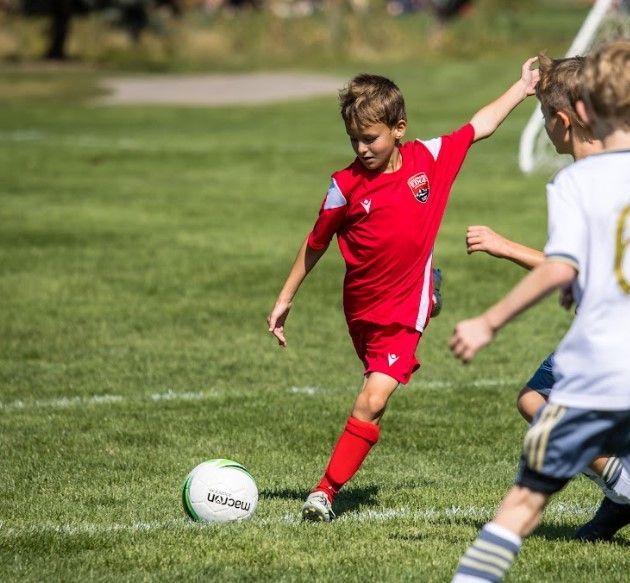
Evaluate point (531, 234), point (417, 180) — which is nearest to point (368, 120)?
point (417, 180)

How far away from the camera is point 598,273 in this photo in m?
3.80

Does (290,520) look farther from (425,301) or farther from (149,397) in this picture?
(149,397)

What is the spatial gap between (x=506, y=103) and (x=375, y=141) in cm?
65

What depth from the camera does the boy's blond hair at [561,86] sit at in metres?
4.58

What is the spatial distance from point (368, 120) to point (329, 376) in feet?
10.9

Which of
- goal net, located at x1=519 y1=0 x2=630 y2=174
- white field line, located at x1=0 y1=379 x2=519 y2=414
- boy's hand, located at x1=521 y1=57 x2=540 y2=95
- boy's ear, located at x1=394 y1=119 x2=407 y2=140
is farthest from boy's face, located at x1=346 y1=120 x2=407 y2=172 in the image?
goal net, located at x1=519 y1=0 x2=630 y2=174

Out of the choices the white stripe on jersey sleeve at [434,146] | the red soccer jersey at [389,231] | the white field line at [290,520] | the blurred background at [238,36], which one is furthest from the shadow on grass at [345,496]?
the blurred background at [238,36]

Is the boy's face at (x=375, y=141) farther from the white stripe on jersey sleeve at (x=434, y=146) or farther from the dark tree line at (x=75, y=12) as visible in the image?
the dark tree line at (x=75, y=12)

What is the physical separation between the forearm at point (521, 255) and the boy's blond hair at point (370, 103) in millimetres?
879

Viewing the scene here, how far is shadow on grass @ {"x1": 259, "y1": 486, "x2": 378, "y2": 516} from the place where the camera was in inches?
226

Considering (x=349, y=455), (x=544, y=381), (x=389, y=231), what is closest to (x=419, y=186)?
(x=389, y=231)

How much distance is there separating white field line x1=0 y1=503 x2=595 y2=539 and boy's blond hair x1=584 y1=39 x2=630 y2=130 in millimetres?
2178

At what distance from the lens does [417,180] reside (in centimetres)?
559

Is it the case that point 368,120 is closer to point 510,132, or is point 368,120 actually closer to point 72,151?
point 72,151
